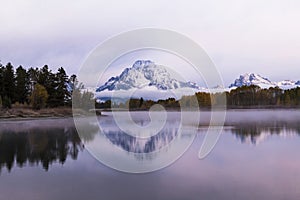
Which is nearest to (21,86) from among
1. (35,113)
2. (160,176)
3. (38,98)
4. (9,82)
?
(9,82)

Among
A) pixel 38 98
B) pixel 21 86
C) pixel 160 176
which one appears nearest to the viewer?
pixel 160 176

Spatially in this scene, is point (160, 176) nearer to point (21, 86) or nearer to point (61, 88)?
point (21, 86)

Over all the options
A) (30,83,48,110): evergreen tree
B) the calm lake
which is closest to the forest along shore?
(30,83,48,110): evergreen tree

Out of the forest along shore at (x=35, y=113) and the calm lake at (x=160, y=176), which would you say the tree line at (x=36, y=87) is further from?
the calm lake at (x=160, y=176)

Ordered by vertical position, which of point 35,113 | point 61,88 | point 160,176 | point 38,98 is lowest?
point 160,176

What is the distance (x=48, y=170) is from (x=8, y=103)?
38.8 metres

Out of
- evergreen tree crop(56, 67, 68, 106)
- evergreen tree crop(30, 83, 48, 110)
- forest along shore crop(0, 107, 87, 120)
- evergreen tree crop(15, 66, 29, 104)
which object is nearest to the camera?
forest along shore crop(0, 107, 87, 120)

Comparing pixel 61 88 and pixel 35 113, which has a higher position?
pixel 61 88

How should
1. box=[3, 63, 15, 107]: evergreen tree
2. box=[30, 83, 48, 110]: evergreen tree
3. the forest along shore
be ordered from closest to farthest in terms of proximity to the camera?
1. the forest along shore
2. box=[30, 83, 48, 110]: evergreen tree
3. box=[3, 63, 15, 107]: evergreen tree

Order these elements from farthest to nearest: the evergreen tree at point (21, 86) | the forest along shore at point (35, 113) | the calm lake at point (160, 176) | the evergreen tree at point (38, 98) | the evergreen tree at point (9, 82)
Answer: the evergreen tree at point (21, 86) < the evergreen tree at point (9, 82) < the evergreen tree at point (38, 98) < the forest along shore at point (35, 113) < the calm lake at point (160, 176)

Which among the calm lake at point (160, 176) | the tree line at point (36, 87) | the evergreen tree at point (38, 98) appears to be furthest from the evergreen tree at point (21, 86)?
the calm lake at point (160, 176)

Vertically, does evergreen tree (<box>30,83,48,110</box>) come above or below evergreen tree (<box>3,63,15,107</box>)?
below

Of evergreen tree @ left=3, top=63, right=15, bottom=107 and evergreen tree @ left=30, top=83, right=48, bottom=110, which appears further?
evergreen tree @ left=3, top=63, right=15, bottom=107

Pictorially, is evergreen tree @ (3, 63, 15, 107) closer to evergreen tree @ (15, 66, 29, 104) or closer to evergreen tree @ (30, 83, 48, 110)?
evergreen tree @ (15, 66, 29, 104)
